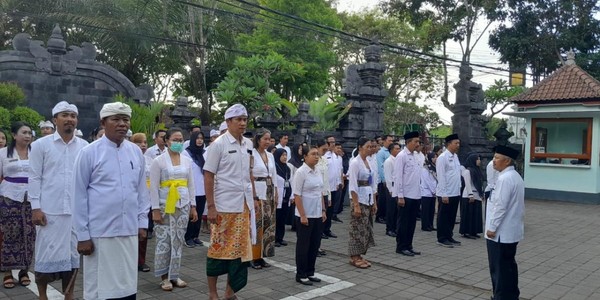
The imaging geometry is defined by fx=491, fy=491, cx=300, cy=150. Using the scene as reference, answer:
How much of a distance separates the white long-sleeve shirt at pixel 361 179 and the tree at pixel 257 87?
22.3 feet

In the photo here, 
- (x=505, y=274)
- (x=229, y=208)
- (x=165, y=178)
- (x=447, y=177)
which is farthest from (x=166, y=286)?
(x=447, y=177)

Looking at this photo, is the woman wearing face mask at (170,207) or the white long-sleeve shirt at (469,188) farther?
the white long-sleeve shirt at (469,188)

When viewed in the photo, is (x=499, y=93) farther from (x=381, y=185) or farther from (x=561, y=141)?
(x=381, y=185)

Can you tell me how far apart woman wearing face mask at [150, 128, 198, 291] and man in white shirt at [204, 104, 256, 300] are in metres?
0.92

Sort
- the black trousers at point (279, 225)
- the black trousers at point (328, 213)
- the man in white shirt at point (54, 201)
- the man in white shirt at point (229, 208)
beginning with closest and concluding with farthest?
the man in white shirt at point (54, 201) → the man in white shirt at point (229, 208) → the black trousers at point (328, 213) → the black trousers at point (279, 225)

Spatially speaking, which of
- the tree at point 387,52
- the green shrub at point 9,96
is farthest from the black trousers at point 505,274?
the tree at point 387,52

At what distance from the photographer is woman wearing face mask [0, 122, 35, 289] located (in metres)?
5.52

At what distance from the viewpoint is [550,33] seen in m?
21.3

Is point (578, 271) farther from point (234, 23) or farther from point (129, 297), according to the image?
point (234, 23)

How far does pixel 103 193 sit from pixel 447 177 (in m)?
6.46

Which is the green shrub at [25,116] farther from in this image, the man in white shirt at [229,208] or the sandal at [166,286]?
the man in white shirt at [229,208]

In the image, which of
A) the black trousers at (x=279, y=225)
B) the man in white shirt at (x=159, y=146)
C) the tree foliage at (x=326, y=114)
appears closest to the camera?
the man in white shirt at (x=159, y=146)

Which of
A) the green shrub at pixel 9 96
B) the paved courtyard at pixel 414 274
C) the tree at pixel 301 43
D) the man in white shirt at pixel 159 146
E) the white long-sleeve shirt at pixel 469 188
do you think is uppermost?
the tree at pixel 301 43

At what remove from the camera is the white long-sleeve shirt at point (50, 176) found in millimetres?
4570
